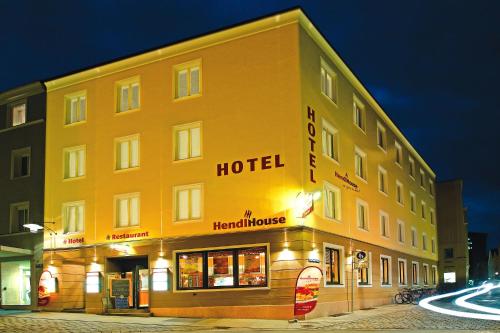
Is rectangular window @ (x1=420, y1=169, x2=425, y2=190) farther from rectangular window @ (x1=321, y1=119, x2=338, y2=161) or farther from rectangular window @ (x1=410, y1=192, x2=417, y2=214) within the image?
rectangular window @ (x1=321, y1=119, x2=338, y2=161)

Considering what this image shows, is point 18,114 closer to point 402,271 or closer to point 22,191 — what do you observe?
point 22,191

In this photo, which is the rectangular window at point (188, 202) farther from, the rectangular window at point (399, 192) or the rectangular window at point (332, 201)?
the rectangular window at point (399, 192)

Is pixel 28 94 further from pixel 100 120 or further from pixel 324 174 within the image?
pixel 324 174

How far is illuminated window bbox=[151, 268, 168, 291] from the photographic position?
2898 centimetres

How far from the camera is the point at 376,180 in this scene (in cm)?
3906

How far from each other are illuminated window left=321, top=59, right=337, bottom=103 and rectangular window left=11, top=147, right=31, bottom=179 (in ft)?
55.2

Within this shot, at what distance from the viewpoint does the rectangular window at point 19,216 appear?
116ft

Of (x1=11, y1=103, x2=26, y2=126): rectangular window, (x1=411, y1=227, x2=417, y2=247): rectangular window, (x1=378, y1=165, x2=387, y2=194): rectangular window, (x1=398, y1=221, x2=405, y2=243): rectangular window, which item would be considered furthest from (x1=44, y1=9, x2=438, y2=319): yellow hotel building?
(x1=411, y1=227, x2=417, y2=247): rectangular window

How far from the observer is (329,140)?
31344 millimetres

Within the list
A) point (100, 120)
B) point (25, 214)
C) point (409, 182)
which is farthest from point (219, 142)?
point (409, 182)

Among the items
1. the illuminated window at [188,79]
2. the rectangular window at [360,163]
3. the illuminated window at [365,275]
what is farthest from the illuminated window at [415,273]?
the illuminated window at [188,79]

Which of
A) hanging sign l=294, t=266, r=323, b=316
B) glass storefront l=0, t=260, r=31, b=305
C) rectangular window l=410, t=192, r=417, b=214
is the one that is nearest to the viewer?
hanging sign l=294, t=266, r=323, b=316

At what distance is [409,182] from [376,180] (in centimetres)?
1194

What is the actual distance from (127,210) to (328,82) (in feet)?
38.9
